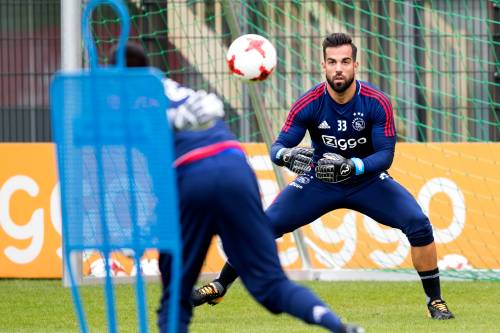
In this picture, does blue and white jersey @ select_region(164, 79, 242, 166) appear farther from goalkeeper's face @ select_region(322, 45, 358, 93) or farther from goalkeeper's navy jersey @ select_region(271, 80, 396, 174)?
goalkeeper's face @ select_region(322, 45, 358, 93)

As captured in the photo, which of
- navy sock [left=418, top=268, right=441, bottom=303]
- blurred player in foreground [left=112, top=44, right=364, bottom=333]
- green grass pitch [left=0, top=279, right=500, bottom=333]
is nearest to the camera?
blurred player in foreground [left=112, top=44, right=364, bottom=333]

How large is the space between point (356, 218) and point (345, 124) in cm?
296

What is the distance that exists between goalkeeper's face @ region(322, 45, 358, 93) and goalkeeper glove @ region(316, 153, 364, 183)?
50cm

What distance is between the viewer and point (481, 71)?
12.8 meters

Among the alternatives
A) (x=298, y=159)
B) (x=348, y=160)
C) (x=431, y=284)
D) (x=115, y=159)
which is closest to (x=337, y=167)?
(x=348, y=160)

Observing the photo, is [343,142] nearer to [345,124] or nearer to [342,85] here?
[345,124]

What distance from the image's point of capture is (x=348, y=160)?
8531mm

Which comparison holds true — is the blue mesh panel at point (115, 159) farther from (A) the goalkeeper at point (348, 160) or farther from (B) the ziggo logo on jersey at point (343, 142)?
(B) the ziggo logo on jersey at point (343, 142)

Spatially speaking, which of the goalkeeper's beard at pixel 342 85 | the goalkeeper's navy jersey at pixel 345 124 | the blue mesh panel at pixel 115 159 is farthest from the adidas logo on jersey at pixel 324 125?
the blue mesh panel at pixel 115 159

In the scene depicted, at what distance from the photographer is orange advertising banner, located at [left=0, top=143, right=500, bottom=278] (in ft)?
37.4

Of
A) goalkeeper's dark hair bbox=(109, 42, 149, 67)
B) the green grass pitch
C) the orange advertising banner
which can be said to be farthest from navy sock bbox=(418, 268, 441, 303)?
goalkeeper's dark hair bbox=(109, 42, 149, 67)

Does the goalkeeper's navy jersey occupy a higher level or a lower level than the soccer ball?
lower

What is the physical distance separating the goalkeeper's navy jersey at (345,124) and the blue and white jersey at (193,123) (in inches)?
120

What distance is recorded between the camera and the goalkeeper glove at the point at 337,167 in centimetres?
847
